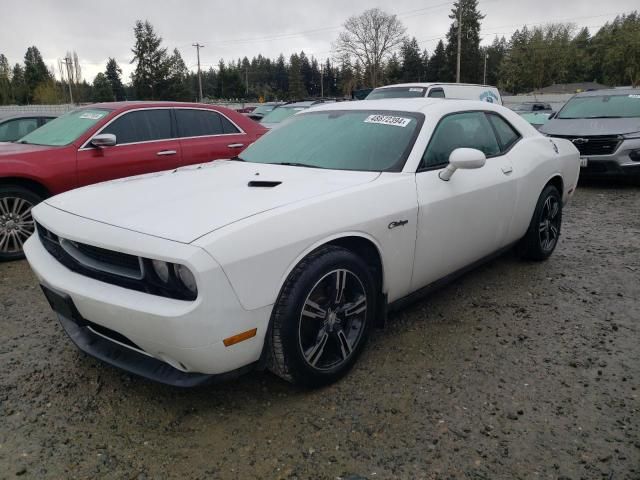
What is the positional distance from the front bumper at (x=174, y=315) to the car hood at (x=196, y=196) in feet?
0.31

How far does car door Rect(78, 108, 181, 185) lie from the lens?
5.16 metres

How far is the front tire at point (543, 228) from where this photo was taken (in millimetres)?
4301

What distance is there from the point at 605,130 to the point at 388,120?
6.64m

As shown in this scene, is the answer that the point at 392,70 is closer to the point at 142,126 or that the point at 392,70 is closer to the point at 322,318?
the point at 142,126

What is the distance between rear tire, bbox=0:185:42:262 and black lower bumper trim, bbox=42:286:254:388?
2.72m

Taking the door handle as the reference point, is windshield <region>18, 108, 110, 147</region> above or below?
above

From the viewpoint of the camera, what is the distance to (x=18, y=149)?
511cm

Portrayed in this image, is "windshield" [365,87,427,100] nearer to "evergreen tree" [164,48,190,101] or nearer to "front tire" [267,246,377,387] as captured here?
"front tire" [267,246,377,387]

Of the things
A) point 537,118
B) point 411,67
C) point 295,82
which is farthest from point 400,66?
point 537,118

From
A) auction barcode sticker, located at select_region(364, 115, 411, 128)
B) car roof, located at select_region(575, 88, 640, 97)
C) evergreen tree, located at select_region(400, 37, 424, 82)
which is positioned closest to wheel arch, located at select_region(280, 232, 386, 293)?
auction barcode sticker, located at select_region(364, 115, 411, 128)

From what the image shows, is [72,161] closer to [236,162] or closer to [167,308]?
[236,162]

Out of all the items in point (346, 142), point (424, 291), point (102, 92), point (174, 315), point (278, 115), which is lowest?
point (424, 291)

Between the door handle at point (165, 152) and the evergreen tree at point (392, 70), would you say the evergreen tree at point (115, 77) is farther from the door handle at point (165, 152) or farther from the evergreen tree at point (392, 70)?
the door handle at point (165, 152)

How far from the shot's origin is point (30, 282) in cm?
430
